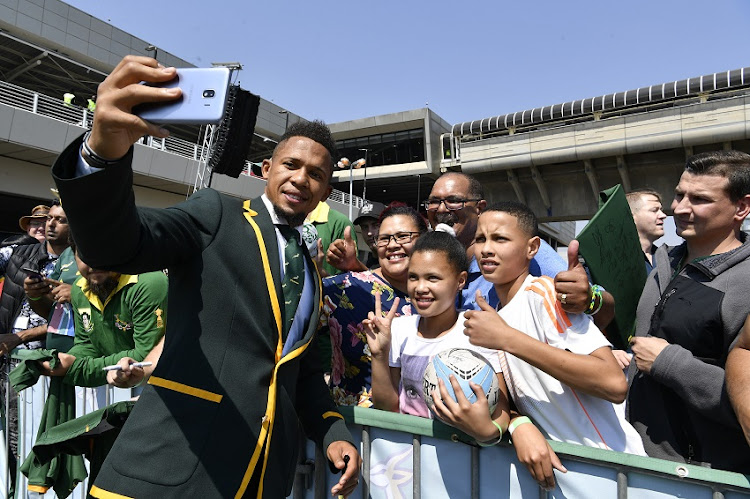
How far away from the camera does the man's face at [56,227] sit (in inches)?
177

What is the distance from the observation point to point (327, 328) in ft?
8.67

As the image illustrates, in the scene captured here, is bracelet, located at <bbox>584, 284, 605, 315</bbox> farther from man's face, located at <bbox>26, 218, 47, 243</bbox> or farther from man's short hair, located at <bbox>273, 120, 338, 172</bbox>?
man's face, located at <bbox>26, 218, 47, 243</bbox>

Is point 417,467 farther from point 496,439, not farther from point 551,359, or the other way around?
point 551,359

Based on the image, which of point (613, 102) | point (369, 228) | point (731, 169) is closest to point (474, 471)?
point (731, 169)

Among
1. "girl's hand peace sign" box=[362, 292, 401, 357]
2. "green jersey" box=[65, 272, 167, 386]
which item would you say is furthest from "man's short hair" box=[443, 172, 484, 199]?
"green jersey" box=[65, 272, 167, 386]

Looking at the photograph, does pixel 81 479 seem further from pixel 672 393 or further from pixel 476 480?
pixel 672 393

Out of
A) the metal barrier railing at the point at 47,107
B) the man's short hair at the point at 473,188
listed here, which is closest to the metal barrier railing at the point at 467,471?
the man's short hair at the point at 473,188

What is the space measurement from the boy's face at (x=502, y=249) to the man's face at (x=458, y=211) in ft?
3.51

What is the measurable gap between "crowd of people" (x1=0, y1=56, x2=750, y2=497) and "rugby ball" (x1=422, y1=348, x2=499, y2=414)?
0.09 ft

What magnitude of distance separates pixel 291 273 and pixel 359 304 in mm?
939

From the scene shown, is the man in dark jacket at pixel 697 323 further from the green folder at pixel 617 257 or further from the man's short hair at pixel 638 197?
the man's short hair at pixel 638 197

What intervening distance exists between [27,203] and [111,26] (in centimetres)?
851

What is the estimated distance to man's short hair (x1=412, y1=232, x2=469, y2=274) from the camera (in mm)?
2342

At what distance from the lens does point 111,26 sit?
819 inches
